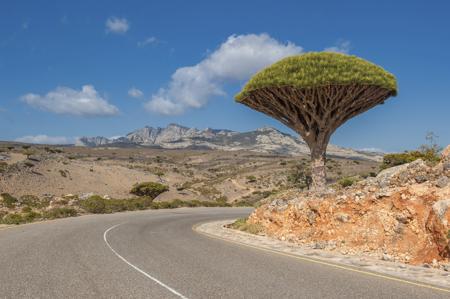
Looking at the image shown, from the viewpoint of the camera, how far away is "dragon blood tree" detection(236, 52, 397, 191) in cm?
1823

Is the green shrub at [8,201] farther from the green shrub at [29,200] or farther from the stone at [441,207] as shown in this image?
the stone at [441,207]

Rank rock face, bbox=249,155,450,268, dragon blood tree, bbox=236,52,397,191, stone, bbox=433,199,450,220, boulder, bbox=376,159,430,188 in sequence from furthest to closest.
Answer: dragon blood tree, bbox=236,52,397,191 < boulder, bbox=376,159,430,188 < rock face, bbox=249,155,450,268 < stone, bbox=433,199,450,220

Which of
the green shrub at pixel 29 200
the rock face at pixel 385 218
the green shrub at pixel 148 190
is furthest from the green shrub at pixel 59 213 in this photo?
the green shrub at pixel 148 190

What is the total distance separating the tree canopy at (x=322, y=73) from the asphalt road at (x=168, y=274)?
26.3 feet

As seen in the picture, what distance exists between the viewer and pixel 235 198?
191ft

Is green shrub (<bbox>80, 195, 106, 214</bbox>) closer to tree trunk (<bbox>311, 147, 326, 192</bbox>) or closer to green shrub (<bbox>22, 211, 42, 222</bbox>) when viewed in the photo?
green shrub (<bbox>22, 211, 42, 222</bbox>)

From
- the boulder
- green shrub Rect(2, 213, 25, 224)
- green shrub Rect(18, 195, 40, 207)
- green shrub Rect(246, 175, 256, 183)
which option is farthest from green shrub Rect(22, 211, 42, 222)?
green shrub Rect(246, 175, 256, 183)

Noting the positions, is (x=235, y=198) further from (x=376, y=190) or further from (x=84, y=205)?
(x=376, y=190)

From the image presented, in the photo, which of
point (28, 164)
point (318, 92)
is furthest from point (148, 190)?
point (318, 92)

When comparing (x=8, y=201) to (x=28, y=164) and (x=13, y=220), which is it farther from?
(x=28, y=164)

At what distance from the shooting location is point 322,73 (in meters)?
18.1

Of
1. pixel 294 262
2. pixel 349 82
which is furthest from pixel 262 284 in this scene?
pixel 349 82

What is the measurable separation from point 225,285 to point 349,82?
12261 millimetres

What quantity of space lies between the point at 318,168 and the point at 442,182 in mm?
8178
